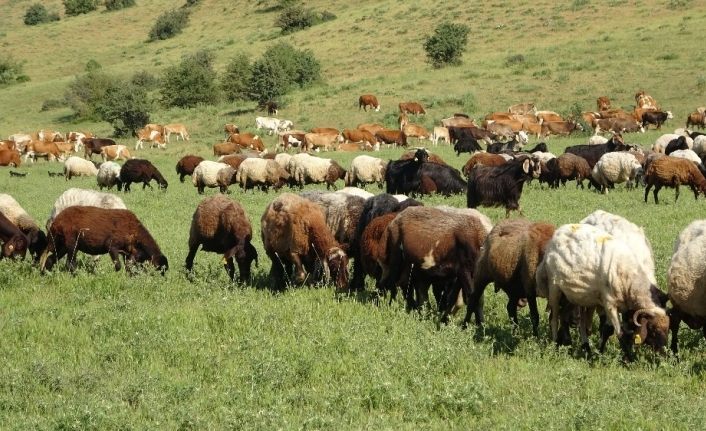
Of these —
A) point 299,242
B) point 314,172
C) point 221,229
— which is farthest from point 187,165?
point 299,242

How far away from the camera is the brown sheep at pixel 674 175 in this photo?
819 inches

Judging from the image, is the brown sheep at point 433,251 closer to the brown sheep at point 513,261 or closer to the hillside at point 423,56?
the brown sheep at point 513,261

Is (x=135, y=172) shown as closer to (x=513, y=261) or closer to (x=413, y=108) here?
(x=513, y=261)

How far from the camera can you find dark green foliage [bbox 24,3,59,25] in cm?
10975

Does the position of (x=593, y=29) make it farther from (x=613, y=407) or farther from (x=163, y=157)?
(x=613, y=407)

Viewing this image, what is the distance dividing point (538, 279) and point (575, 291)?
58cm

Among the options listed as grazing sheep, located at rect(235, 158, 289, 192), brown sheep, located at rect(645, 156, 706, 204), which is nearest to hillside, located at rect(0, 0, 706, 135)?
grazing sheep, located at rect(235, 158, 289, 192)

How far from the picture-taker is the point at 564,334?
9.32m

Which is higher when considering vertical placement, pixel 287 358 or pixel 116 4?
pixel 116 4

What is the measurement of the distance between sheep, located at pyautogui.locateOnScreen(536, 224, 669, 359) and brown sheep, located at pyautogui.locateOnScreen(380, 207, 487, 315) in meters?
1.71

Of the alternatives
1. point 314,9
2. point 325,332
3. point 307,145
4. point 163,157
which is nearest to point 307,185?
point 307,145

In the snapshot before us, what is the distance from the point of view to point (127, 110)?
51.4 metres

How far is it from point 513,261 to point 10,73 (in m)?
78.9

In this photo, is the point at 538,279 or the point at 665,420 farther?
the point at 538,279
